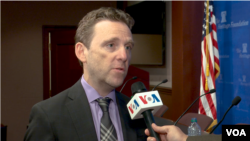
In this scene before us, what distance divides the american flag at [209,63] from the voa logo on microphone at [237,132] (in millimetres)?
2721

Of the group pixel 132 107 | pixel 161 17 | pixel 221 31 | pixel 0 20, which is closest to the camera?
pixel 132 107

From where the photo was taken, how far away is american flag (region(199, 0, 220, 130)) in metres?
3.49

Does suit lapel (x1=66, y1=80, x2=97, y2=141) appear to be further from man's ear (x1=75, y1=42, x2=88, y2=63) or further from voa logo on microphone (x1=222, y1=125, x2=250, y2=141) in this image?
voa logo on microphone (x1=222, y1=125, x2=250, y2=141)

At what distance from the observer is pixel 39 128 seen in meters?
1.04

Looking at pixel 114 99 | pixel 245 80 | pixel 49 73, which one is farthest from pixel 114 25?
pixel 49 73

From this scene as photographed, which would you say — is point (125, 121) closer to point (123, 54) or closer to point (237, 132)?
point (123, 54)

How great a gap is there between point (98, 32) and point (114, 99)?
34cm

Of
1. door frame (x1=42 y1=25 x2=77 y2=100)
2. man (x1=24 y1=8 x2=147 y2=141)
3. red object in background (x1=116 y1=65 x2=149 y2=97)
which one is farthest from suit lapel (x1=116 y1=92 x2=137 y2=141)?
door frame (x1=42 y1=25 x2=77 y2=100)

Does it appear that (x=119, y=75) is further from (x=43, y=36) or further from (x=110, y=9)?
(x=43, y=36)

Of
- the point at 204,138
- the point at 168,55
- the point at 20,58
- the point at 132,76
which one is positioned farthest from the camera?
the point at 20,58

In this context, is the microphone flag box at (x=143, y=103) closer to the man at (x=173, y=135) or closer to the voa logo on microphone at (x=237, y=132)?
the man at (x=173, y=135)

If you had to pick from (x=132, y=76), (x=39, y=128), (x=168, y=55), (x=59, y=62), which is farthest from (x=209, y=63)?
(x=59, y=62)

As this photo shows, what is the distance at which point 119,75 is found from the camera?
115cm

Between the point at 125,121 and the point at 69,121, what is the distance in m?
0.27
